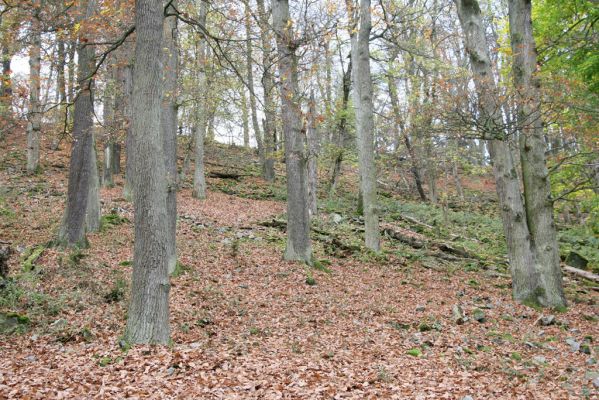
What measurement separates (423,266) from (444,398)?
288 inches

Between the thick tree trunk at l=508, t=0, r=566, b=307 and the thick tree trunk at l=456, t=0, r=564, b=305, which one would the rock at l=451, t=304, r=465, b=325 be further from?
the thick tree trunk at l=508, t=0, r=566, b=307

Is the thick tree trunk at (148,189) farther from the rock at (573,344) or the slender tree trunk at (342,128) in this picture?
the slender tree trunk at (342,128)

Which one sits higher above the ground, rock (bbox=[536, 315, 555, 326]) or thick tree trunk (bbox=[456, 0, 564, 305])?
thick tree trunk (bbox=[456, 0, 564, 305])

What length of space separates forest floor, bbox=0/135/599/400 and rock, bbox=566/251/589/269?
1.93 meters

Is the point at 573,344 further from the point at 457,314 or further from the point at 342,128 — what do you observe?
the point at 342,128

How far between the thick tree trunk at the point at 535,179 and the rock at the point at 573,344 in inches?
71.5

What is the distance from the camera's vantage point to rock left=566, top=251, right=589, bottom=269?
1305 cm

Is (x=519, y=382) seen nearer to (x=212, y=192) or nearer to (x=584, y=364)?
(x=584, y=364)

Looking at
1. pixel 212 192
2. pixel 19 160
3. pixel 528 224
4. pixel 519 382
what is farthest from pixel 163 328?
pixel 19 160

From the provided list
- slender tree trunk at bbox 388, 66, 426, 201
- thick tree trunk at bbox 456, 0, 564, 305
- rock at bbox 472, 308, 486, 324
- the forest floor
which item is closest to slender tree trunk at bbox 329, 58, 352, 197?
slender tree trunk at bbox 388, 66, 426, 201

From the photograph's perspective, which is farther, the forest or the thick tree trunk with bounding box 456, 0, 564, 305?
the thick tree trunk with bounding box 456, 0, 564, 305

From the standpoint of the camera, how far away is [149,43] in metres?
5.43

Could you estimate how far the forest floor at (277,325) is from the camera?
15.9 feet

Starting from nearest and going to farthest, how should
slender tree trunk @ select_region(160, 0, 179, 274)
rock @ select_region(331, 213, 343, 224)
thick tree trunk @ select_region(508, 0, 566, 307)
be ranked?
slender tree trunk @ select_region(160, 0, 179, 274), thick tree trunk @ select_region(508, 0, 566, 307), rock @ select_region(331, 213, 343, 224)
